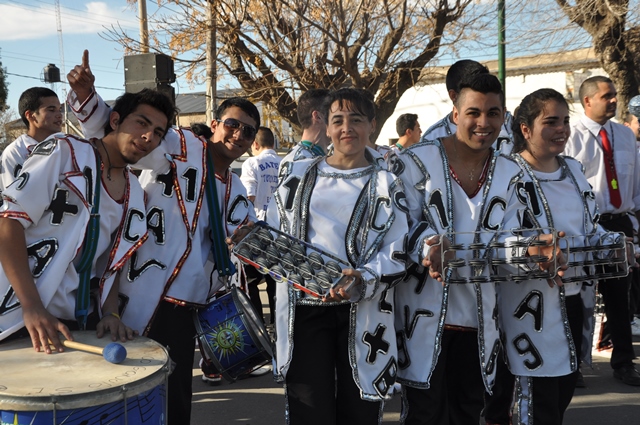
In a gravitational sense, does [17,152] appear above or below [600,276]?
above

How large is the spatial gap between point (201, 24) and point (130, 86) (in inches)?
85.1

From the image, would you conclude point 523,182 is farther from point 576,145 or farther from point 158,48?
point 158,48

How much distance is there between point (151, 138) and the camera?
314cm

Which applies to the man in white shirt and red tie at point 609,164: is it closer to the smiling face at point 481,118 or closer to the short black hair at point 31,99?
the smiling face at point 481,118

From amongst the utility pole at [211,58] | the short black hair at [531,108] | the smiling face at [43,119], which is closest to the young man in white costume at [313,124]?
the short black hair at [531,108]

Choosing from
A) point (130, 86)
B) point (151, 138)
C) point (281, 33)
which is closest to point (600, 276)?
point (151, 138)

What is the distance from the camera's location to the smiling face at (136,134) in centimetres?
313

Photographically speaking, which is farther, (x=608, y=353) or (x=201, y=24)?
(x=201, y=24)

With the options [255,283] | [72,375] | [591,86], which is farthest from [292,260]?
[255,283]

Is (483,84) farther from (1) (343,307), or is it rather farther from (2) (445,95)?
(2) (445,95)

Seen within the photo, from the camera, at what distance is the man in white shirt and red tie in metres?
5.27

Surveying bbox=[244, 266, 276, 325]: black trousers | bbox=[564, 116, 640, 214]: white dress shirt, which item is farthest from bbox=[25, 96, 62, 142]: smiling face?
bbox=[564, 116, 640, 214]: white dress shirt

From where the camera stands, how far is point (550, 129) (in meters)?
3.53

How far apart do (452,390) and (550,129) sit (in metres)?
1.38
